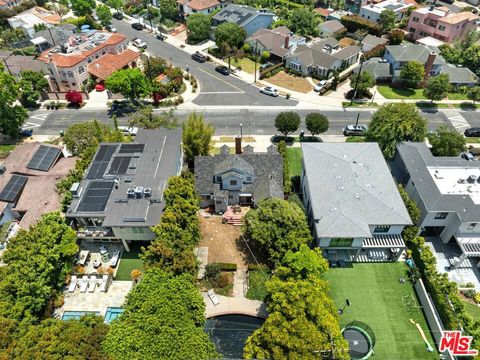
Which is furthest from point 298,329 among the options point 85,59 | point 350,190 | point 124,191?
point 85,59

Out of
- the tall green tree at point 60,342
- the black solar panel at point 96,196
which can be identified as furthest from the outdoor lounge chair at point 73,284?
the tall green tree at point 60,342

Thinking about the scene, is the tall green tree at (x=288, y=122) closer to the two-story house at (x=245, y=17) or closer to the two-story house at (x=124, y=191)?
the two-story house at (x=124, y=191)

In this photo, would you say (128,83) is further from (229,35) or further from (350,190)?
(350,190)

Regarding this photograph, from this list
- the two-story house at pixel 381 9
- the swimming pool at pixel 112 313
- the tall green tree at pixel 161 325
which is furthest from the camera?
the two-story house at pixel 381 9

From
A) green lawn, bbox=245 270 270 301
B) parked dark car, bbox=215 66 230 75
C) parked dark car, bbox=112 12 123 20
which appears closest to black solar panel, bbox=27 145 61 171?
green lawn, bbox=245 270 270 301

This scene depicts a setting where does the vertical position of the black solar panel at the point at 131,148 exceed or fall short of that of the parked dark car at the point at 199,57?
it exceeds it

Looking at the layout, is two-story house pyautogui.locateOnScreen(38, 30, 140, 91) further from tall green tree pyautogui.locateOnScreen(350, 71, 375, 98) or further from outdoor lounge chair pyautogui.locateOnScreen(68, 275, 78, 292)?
tall green tree pyautogui.locateOnScreen(350, 71, 375, 98)

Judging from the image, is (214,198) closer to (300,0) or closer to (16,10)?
(300,0)
